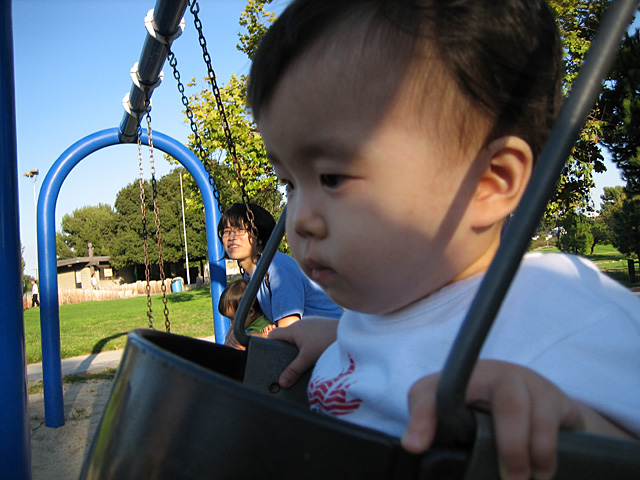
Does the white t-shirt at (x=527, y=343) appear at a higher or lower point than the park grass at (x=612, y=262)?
higher

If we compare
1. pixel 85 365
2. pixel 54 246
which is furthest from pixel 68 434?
pixel 85 365

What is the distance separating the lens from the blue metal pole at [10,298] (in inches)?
72.7

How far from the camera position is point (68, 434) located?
3.25m

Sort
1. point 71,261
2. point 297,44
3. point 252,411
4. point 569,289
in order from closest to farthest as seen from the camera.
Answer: point 252,411 → point 569,289 → point 297,44 → point 71,261

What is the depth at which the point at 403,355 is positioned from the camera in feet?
1.98

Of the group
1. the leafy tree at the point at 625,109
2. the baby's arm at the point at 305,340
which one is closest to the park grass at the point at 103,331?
the leafy tree at the point at 625,109

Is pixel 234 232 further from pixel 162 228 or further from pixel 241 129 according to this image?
pixel 162 228

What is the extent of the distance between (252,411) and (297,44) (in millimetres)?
460

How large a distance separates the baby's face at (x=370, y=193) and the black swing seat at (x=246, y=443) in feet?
0.77

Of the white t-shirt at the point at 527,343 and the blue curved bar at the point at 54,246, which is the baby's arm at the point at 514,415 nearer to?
the white t-shirt at the point at 527,343

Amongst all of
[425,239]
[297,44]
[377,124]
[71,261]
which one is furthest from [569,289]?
[71,261]

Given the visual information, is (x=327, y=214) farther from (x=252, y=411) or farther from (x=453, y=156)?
(x=252, y=411)

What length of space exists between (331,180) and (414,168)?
10cm

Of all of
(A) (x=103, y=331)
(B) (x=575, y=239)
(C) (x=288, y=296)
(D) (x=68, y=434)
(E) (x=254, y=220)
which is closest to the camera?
(C) (x=288, y=296)
